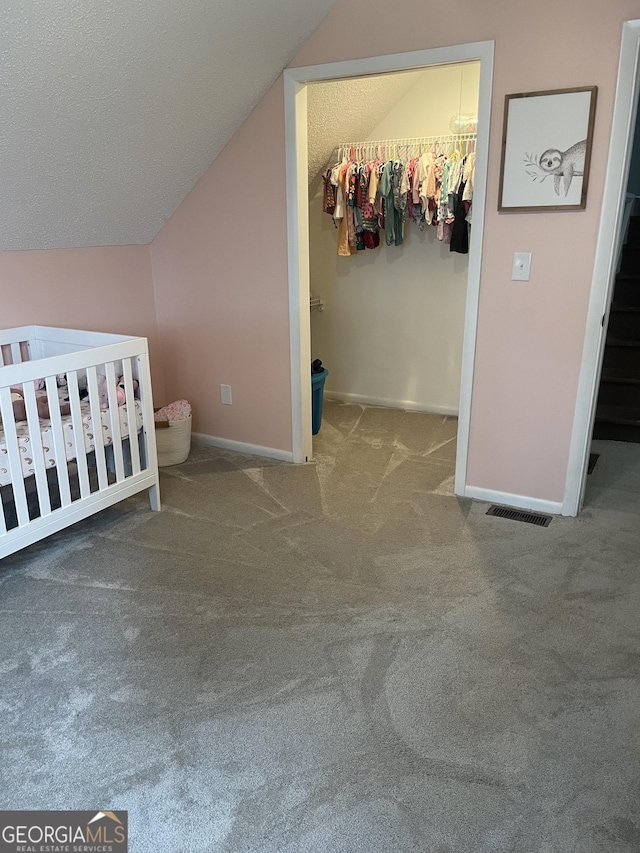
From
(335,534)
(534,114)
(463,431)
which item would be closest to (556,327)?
(463,431)

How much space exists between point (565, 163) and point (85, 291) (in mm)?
2389

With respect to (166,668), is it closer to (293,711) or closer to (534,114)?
(293,711)

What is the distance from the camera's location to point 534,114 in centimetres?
244

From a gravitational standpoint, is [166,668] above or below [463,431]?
below

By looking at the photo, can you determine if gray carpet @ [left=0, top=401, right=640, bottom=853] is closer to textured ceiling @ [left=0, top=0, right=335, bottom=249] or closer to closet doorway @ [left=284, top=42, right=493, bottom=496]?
closet doorway @ [left=284, top=42, right=493, bottom=496]

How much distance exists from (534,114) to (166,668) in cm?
242

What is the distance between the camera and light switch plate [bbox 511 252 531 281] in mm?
2615

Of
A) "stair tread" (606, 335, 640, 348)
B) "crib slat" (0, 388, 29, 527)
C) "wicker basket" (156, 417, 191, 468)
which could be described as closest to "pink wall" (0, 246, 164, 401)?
"wicker basket" (156, 417, 191, 468)

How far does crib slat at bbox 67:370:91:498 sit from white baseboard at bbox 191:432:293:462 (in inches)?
48.0

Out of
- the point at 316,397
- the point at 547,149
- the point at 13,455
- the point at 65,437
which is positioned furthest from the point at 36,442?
the point at 547,149

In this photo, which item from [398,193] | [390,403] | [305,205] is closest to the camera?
[305,205]

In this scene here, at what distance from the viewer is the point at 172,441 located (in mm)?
3416

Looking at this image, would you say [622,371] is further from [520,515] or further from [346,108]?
[346,108]

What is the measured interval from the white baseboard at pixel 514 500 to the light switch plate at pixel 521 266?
1002mm
